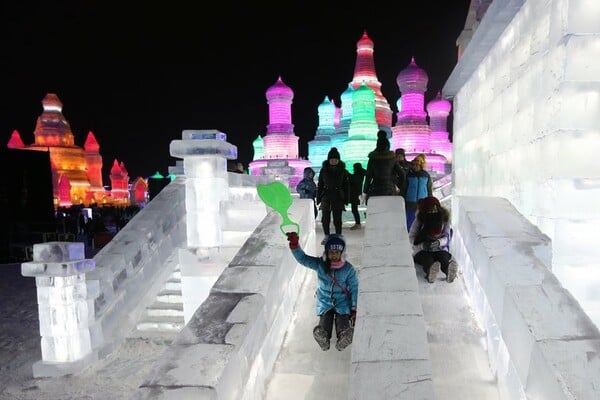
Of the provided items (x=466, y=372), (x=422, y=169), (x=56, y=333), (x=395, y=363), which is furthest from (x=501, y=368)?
(x=56, y=333)

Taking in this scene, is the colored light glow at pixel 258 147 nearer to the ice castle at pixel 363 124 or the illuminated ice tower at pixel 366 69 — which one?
the ice castle at pixel 363 124

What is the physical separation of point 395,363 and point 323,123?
38.3m

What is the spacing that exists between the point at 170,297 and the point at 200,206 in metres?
2.20

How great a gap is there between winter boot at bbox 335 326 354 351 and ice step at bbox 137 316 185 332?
4213 mm

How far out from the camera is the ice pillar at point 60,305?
19.0 feet

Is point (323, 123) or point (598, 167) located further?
point (323, 123)

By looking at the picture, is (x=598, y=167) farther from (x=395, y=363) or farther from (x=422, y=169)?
(x=422, y=169)

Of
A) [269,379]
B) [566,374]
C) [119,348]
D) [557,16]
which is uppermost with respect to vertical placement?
[557,16]

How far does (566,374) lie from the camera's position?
2076 millimetres

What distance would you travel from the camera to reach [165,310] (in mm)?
7438

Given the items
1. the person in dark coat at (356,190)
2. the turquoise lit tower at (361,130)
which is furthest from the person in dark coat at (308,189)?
the turquoise lit tower at (361,130)

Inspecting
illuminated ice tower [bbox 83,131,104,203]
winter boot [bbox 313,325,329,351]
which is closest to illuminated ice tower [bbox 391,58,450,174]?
winter boot [bbox 313,325,329,351]

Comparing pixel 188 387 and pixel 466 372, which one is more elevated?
pixel 188 387

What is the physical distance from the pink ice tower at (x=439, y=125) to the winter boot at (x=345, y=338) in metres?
37.8
